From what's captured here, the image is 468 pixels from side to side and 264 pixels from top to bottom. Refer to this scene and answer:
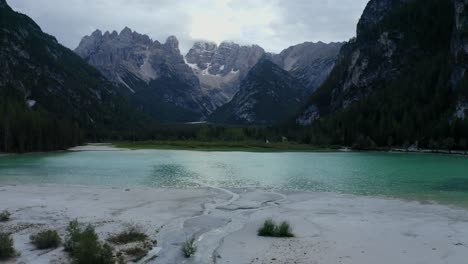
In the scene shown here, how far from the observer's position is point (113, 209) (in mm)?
36156

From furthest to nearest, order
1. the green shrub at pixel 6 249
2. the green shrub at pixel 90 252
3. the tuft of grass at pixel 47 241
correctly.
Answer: the tuft of grass at pixel 47 241, the green shrub at pixel 6 249, the green shrub at pixel 90 252

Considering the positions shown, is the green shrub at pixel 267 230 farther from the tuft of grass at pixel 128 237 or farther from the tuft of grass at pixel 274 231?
the tuft of grass at pixel 128 237

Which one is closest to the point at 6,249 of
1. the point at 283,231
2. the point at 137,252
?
the point at 137,252

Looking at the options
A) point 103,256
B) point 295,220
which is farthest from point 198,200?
point 103,256

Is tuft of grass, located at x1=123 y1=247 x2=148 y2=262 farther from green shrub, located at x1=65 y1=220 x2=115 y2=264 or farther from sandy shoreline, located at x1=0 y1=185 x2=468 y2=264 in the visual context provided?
green shrub, located at x1=65 y1=220 x2=115 y2=264

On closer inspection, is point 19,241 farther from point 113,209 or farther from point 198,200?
point 198,200

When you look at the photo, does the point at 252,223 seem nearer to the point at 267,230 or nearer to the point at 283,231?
the point at 267,230

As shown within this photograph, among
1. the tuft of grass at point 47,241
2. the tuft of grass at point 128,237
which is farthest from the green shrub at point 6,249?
the tuft of grass at point 128,237

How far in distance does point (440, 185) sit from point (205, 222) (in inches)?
1444

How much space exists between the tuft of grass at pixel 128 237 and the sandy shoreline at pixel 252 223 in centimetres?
78

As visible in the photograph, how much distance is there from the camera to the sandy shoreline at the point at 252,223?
2220cm

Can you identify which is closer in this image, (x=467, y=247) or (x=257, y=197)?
(x=467, y=247)

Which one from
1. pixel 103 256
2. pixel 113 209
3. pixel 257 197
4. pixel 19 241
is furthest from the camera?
pixel 257 197

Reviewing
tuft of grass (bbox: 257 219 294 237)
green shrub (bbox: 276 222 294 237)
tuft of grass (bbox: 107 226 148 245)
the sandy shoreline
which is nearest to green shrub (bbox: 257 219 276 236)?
tuft of grass (bbox: 257 219 294 237)
